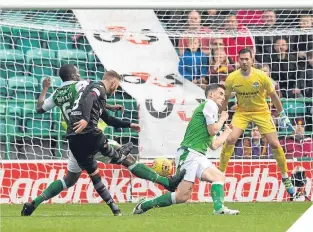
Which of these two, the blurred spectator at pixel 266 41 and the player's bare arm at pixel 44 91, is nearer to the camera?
the player's bare arm at pixel 44 91

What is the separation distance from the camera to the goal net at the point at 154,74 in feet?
48.3

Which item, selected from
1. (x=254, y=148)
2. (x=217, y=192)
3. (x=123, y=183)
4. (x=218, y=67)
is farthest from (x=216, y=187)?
(x=218, y=67)

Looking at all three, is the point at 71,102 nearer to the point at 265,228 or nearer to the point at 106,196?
the point at 106,196

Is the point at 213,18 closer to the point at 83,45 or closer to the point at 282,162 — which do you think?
the point at 83,45

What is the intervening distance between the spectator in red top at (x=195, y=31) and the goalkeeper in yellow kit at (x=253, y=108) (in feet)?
6.44

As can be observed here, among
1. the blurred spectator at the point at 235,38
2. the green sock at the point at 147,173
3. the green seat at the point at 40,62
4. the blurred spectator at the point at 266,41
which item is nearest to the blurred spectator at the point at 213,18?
the blurred spectator at the point at 235,38

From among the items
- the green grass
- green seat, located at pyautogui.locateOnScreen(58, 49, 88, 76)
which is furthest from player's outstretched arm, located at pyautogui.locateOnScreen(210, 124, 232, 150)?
green seat, located at pyautogui.locateOnScreen(58, 49, 88, 76)

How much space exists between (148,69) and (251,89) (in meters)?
2.23

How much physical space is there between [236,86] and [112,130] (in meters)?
2.51

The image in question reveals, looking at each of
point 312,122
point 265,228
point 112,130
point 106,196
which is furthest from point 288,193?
point 265,228

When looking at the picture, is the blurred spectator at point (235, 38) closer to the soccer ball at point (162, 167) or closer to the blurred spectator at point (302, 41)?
the blurred spectator at point (302, 41)

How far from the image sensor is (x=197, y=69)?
15.6 m

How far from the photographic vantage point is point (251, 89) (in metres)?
13.6

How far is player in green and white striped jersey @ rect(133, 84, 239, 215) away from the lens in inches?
430
